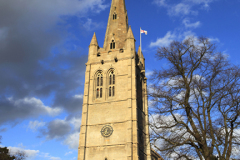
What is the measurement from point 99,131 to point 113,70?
29.7ft

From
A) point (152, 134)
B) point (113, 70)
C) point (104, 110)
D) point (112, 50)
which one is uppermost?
point (112, 50)

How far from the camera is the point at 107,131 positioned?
35375mm

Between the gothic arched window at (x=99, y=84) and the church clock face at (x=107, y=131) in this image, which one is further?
the gothic arched window at (x=99, y=84)

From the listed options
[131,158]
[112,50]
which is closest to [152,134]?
[131,158]

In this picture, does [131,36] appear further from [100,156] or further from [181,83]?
[181,83]

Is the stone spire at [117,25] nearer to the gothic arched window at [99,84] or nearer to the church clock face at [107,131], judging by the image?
the gothic arched window at [99,84]

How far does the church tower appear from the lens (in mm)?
34250

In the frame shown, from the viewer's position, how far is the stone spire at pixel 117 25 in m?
43.9

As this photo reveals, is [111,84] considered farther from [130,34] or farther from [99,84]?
[130,34]

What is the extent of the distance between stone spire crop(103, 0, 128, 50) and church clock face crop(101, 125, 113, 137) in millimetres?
13085

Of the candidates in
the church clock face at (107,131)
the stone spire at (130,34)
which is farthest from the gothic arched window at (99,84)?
the stone spire at (130,34)

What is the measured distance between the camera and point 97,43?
143 feet

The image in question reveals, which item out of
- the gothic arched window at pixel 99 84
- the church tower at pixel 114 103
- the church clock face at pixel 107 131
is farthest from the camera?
the gothic arched window at pixel 99 84

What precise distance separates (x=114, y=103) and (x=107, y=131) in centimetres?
389
